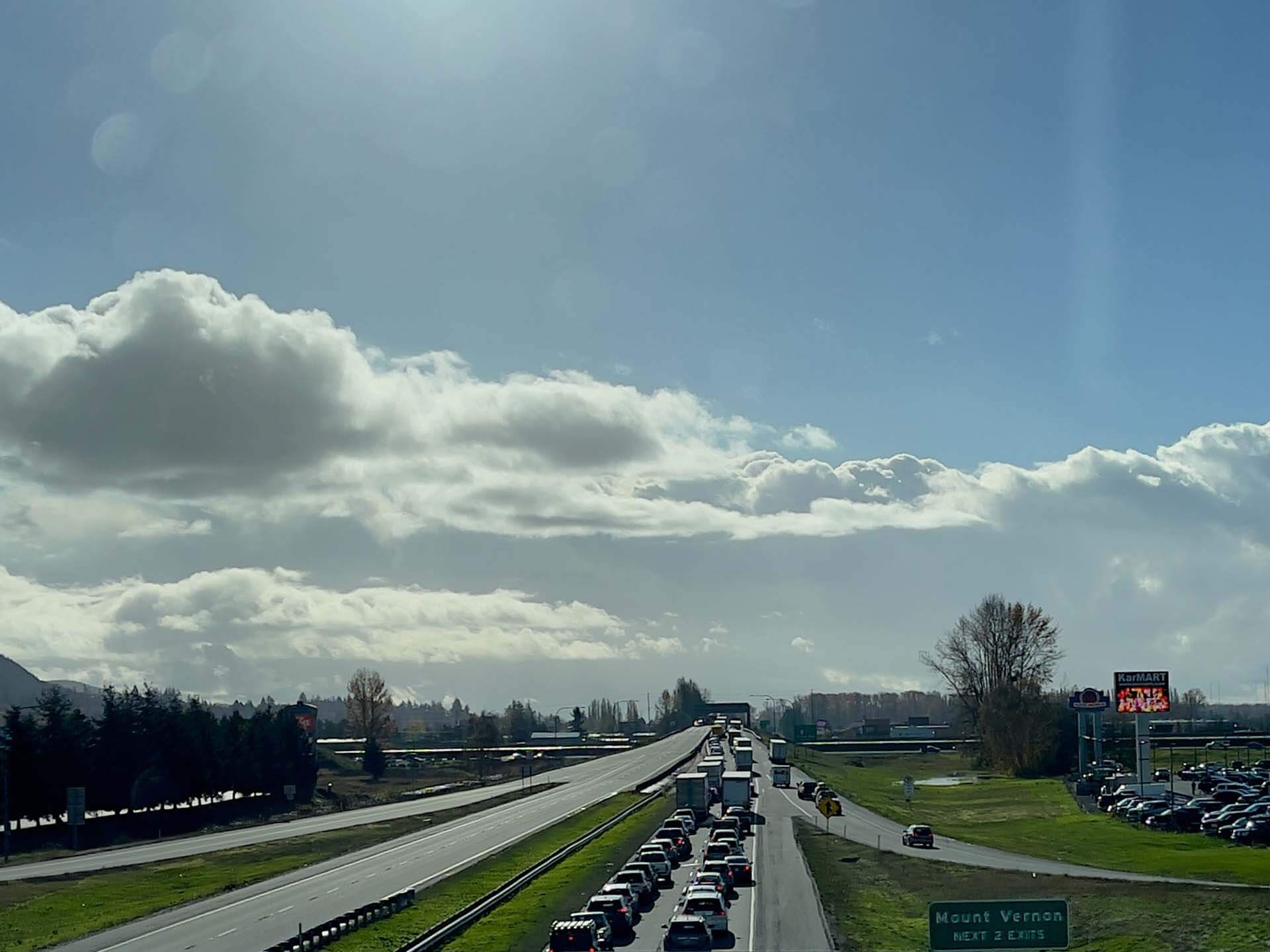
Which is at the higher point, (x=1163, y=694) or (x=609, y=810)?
(x=1163, y=694)

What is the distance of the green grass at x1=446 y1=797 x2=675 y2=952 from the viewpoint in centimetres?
4662

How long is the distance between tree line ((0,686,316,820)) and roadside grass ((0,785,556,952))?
19.0 meters

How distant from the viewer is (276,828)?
108812 millimetres

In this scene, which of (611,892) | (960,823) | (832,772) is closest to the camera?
(611,892)

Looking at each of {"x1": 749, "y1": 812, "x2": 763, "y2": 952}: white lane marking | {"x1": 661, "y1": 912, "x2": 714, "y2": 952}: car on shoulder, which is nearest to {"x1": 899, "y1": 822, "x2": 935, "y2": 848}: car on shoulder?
{"x1": 749, "y1": 812, "x2": 763, "y2": 952}: white lane marking

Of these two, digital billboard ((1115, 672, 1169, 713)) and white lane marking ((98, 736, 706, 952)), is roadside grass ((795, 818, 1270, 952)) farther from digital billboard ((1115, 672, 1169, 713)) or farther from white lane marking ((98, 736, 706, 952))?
digital billboard ((1115, 672, 1169, 713))

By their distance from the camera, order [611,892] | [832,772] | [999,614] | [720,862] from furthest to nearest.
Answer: [999,614], [832,772], [720,862], [611,892]

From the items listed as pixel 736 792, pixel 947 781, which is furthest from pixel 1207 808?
pixel 947 781

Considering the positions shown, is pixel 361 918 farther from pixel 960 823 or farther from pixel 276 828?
pixel 960 823

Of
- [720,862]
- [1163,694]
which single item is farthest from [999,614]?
[720,862]

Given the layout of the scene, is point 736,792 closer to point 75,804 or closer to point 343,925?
point 75,804

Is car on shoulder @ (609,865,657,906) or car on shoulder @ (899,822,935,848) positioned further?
car on shoulder @ (899,822,935,848)

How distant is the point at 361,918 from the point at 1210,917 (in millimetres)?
34318

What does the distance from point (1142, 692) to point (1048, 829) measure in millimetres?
31361
